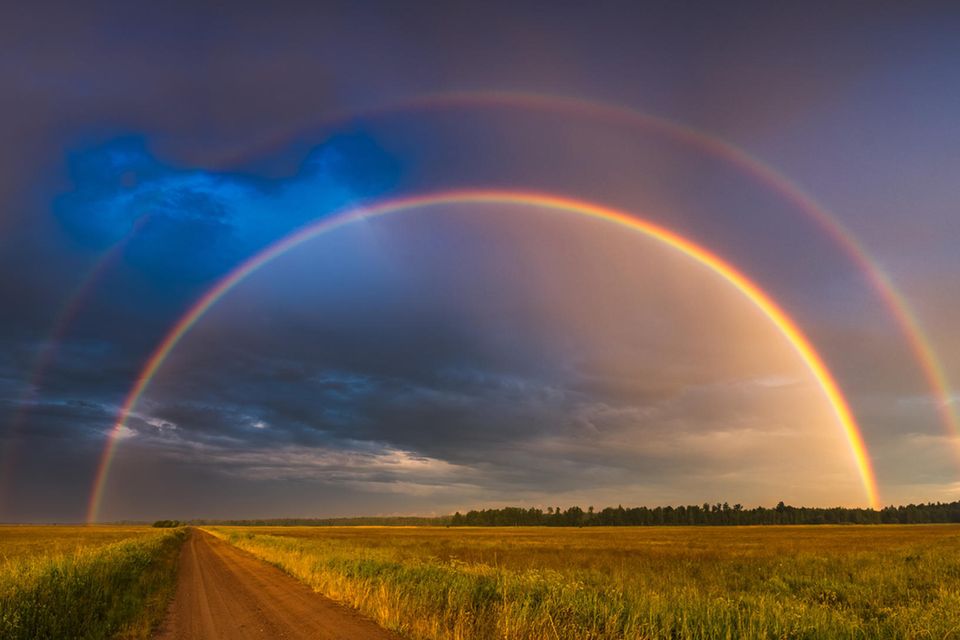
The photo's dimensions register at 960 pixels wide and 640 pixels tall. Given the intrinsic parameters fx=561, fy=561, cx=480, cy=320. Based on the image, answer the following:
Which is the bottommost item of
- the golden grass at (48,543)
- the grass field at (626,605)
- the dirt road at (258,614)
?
the golden grass at (48,543)

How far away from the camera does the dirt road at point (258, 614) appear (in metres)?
13.5

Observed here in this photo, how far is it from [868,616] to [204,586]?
82.6 ft

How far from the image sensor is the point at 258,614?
1652 cm

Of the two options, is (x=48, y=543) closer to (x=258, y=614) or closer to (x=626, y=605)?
(x=258, y=614)

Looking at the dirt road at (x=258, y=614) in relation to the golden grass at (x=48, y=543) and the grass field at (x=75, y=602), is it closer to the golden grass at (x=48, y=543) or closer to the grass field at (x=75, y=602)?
the grass field at (x=75, y=602)

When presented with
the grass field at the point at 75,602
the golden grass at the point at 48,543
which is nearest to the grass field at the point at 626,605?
the grass field at the point at 75,602

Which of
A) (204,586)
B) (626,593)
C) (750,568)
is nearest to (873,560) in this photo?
(750,568)

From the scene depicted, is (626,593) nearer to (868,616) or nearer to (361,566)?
(868,616)

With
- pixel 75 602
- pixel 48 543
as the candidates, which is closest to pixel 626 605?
pixel 75 602

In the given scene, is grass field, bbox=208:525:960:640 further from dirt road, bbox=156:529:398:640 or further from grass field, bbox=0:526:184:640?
grass field, bbox=0:526:184:640

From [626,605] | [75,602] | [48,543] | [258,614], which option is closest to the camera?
[626,605]

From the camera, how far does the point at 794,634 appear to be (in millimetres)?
11266

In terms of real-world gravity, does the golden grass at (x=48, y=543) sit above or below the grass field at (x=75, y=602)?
below

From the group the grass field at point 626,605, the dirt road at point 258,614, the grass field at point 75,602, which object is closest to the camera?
the grass field at point 626,605
